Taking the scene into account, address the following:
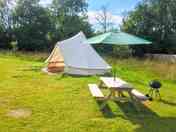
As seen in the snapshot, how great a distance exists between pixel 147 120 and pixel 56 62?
10594 millimetres

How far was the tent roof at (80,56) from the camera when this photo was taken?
46.5ft

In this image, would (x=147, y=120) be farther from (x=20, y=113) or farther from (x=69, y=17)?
(x=69, y=17)

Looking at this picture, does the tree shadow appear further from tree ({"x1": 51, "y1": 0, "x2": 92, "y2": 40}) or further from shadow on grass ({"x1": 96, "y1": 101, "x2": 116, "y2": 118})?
tree ({"x1": 51, "y1": 0, "x2": 92, "y2": 40})

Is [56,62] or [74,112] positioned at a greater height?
[74,112]

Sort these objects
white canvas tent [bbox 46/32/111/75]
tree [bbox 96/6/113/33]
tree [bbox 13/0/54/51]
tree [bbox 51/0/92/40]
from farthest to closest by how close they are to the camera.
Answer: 1. tree [bbox 96/6/113/33]
2. tree [bbox 51/0/92/40]
3. tree [bbox 13/0/54/51]
4. white canvas tent [bbox 46/32/111/75]

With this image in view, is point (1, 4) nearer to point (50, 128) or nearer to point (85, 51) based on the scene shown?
point (85, 51)

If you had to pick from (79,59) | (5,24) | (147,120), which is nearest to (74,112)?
(147,120)

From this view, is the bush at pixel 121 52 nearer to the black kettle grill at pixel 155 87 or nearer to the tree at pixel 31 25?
the tree at pixel 31 25

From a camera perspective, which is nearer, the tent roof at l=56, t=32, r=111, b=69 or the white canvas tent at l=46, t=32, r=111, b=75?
the white canvas tent at l=46, t=32, r=111, b=75

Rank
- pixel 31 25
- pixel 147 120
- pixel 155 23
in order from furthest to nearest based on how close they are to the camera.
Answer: pixel 31 25 → pixel 155 23 → pixel 147 120

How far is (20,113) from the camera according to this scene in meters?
6.52

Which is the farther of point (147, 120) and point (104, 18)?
point (104, 18)

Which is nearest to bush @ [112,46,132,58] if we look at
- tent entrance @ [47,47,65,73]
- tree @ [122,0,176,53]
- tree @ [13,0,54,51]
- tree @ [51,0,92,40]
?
tree @ [122,0,176,53]

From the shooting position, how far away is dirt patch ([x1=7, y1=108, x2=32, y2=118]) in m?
6.33
